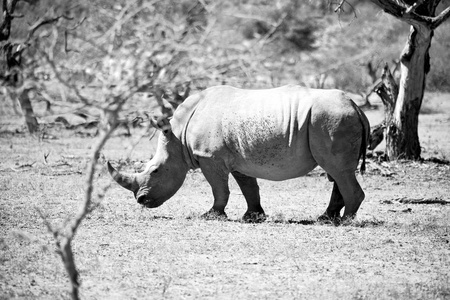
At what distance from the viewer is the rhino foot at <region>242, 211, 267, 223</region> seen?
9.02 metres

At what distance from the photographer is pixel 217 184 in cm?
913

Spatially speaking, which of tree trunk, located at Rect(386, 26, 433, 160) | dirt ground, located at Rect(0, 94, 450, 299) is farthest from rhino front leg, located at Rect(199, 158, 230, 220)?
tree trunk, located at Rect(386, 26, 433, 160)

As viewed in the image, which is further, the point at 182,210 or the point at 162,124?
the point at 182,210

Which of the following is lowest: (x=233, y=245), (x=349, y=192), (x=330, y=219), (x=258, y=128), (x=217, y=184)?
(x=330, y=219)

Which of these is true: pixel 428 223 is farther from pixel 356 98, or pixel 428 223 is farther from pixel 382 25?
pixel 382 25

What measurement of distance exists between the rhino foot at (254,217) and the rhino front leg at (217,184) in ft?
0.83

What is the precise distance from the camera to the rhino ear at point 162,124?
28.9ft

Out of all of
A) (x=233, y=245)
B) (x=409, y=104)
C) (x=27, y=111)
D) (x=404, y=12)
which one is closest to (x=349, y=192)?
(x=233, y=245)

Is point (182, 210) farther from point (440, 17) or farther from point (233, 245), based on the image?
point (440, 17)

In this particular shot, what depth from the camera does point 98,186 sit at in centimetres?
1154

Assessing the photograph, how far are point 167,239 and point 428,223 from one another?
2942 millimetres

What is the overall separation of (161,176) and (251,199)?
1117 millimetres

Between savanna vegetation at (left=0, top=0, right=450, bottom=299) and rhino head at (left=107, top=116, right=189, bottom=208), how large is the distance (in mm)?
276

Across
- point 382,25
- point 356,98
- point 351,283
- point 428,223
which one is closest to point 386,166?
point 428,223
